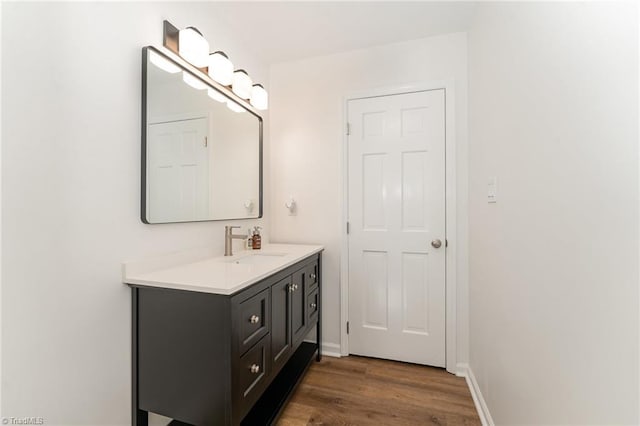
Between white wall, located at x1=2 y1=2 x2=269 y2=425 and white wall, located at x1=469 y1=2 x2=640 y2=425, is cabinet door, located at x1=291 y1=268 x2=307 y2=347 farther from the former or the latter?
white wall, located at x1=469 y1=2 x2=640 y2=425

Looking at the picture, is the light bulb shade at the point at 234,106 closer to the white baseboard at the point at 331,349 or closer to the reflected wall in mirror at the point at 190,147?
the reflected wall in mirror at the point at 190,147

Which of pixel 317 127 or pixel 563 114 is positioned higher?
pixel 317 127

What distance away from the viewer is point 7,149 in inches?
33.0

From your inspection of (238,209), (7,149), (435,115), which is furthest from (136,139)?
(435,115)

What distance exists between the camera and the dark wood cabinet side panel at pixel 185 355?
109 cm

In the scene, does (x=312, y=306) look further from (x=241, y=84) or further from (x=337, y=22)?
(x=337, y=22)

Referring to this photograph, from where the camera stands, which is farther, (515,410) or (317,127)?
(317,127)

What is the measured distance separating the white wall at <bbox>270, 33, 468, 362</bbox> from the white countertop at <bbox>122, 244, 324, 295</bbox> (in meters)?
0.67

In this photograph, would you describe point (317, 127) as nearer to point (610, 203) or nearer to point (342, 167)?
point (342, 167)

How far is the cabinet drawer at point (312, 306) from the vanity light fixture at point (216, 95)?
55.6 inches

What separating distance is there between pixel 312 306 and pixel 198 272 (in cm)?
98

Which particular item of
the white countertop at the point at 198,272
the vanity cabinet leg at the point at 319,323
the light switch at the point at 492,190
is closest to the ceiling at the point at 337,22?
the light switch at the point at 492,190

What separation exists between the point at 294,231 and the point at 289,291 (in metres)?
0.81

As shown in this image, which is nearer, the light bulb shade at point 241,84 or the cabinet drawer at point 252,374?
the cabinet drawer at point 252,374
